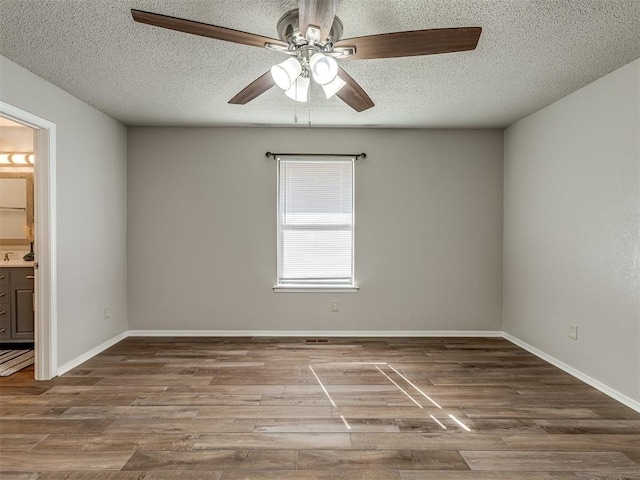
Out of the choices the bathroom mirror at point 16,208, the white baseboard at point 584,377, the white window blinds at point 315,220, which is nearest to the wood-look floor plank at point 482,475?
the white baseboard at point 584,377

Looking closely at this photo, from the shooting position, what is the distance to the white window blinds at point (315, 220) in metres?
4.35

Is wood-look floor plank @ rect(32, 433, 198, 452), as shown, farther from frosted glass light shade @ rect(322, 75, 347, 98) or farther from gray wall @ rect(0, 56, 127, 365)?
frosted glass light shade @ rect(322, 75, 347, 98)

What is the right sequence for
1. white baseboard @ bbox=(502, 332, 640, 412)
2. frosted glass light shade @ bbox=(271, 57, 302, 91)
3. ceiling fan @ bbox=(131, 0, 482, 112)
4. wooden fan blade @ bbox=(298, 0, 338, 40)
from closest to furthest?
wooden fan blade @ bbox=(298, 0, 338, 40) → ceiling fan @ bbox=(131, 0, 482, 112) → frosted glass light shade @ bbox=(271, 57, 302, 91) → white baseboard @ bbox=(502, 332, 640, 412)

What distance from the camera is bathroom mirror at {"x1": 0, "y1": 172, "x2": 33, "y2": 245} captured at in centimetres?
445

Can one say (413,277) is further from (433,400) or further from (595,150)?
(595,150)

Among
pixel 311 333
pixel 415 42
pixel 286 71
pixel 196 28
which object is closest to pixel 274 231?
pixel 311 333

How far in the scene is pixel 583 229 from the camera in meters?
3.11

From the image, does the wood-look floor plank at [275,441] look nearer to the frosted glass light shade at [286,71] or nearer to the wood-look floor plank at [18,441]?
the wood-look floor plank at [18,441]

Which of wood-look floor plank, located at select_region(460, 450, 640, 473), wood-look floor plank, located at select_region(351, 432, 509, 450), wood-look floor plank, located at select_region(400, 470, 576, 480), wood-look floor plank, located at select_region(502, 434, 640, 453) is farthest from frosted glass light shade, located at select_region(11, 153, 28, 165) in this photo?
wood-look floor plank, located at select_region(502, 434, 640, 453)

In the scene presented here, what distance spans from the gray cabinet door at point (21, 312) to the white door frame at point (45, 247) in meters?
1.11

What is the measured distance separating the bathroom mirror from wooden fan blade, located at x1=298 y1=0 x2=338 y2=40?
4366 millimetres

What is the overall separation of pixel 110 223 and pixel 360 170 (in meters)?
2.78

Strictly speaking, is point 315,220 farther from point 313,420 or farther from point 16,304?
point 16,304

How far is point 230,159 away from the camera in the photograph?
4.32 meters
